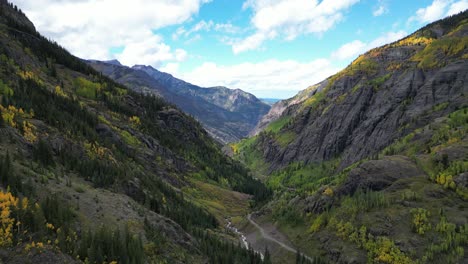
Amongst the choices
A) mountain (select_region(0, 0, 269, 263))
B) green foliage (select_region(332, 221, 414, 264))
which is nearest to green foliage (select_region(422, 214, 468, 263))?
green foliage (select_region(332, 221, 414, 264))

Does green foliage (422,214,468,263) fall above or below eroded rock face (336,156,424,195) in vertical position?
below

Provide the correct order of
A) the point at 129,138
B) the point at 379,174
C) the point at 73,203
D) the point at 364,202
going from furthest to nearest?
the point at 129,138 → the point at 379,174 → the point at 364,202 → the point at 73,203

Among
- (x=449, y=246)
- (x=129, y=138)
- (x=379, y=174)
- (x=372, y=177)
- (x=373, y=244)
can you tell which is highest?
(x=129, y=138)

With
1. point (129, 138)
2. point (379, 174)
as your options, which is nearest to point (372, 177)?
point (379, 174)

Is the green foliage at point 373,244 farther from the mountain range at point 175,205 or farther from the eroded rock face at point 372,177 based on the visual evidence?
the eroded rock face at point 372,177

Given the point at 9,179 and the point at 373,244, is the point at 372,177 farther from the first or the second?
the point at 9,179

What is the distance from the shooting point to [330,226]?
4222 inches

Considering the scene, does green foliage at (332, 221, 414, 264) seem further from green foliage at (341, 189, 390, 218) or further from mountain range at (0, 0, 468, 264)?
green foliage at (341, 189, 390, 218)

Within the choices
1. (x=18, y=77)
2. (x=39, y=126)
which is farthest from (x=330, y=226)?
(x=18, y=77)

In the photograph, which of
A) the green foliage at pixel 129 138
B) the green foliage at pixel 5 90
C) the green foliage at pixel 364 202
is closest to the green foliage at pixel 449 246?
the green foliage at pixel 364 202

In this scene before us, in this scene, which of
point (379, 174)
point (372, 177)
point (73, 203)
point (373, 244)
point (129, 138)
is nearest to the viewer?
point (73, 203)

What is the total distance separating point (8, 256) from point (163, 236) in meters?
28.3

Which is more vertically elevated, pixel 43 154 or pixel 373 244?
pixel 43 154

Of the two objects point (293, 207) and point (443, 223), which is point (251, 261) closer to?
point (443, 223)
